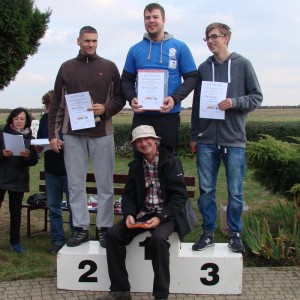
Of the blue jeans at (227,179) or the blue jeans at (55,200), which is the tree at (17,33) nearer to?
the blue jeans at (55,200)

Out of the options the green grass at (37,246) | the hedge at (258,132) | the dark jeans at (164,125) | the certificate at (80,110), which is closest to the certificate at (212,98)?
the dark jeans at (164,125)

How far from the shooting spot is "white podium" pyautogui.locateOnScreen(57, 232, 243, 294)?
5176mm

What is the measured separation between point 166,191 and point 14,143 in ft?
6.89

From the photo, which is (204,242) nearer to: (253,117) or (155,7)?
(155,7)

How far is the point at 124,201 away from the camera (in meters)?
5.22

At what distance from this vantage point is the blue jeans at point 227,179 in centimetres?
540

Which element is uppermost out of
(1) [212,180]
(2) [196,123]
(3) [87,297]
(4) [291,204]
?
(2) [196,123]

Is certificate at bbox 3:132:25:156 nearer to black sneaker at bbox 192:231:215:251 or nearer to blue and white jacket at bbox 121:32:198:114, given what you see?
blue and white jacket at bbox 121:32:198:114

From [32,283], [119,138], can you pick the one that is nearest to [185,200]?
[32,283]

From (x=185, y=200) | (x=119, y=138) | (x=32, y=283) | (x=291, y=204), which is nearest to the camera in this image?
(x=185, y=200)

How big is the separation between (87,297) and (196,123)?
2.00 meters

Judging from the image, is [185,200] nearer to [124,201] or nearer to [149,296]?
[124,201]

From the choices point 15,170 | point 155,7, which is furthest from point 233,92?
point 15,170

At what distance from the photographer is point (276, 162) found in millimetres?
6809
